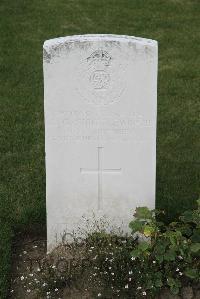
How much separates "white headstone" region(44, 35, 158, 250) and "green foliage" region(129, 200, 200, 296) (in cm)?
31

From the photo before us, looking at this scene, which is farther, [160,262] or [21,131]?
[21,131]

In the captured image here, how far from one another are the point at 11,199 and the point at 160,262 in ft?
5.93

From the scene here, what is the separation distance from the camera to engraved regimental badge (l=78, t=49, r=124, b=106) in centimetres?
487

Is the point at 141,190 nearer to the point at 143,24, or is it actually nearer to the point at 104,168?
the point at 104,168

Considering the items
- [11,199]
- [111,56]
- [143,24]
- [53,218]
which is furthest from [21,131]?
[143,24]

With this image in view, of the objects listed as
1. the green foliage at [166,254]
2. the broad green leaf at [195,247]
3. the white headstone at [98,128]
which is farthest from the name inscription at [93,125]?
the broad green leaf at [195,247]

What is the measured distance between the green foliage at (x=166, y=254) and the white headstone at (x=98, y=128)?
0.31 meters

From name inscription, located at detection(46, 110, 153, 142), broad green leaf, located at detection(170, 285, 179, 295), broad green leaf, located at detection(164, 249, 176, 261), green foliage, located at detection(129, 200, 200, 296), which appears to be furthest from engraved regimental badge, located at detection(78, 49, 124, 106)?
broad green leaf, located at detection(170, 285, 179, 295)

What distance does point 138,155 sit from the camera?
16.8 ft

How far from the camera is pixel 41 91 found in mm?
8523

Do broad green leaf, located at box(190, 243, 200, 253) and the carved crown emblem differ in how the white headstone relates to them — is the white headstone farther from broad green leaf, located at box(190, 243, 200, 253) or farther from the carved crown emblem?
broad green leaf, located at box(190, 243, 200, 253)

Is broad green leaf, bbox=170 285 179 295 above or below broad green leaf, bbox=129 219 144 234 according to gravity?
below

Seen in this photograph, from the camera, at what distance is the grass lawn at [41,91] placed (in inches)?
238

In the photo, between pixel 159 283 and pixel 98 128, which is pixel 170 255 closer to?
pixel 159 283
